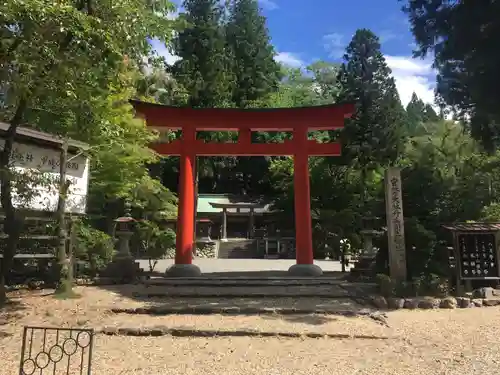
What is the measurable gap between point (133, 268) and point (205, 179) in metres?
27.6

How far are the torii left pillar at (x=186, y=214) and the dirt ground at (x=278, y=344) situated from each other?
171 inches

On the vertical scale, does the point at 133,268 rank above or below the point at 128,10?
below

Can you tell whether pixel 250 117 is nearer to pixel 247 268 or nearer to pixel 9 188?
pixel 247 268

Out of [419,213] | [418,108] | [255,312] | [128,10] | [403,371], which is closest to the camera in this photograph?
[403,371]

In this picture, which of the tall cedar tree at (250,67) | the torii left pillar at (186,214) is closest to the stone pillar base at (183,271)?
the torii left pillar at (186,214)

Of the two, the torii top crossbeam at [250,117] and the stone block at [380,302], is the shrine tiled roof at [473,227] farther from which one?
the torii top crossbeam at [250,117]

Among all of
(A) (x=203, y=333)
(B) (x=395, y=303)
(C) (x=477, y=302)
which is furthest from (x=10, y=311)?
(C) (x=477, y=302)

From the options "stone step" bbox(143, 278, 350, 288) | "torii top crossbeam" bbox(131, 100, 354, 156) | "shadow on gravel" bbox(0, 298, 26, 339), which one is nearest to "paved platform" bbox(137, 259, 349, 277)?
"stone step" bbox(143, 278, 350, 288)

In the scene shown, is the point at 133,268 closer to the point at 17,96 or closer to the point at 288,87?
the point at 17,96

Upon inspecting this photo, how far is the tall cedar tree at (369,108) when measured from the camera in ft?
90.8

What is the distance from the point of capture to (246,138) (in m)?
14.4

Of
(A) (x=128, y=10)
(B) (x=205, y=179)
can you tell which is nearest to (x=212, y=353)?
(A) (x=128, y=10)

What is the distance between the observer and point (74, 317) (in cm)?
723

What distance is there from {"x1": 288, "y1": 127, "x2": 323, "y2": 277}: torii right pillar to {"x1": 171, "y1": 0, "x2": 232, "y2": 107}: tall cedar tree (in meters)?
21.2
